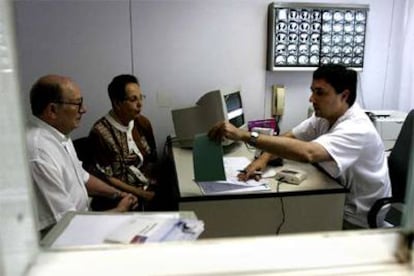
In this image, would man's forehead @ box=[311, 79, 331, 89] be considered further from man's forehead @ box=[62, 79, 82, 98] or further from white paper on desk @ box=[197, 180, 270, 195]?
man's forehead @ box=[62, 79, 82, 98]

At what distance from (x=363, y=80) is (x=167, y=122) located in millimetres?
1729

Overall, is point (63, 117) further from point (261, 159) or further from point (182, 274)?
point (182, 274)

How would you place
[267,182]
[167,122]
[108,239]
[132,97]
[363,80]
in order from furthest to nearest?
[363,80] < [167,122] < [132,97] < [267,182] < [108,239]

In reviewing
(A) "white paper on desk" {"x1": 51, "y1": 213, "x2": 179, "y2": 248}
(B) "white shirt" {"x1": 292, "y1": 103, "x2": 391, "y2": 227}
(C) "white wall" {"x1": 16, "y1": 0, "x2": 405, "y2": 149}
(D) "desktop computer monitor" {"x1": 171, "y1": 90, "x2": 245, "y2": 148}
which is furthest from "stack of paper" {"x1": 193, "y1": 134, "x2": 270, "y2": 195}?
(C) "white wall" {"x1": 16, "y1": 0, "x2": 405, "y2": 149}

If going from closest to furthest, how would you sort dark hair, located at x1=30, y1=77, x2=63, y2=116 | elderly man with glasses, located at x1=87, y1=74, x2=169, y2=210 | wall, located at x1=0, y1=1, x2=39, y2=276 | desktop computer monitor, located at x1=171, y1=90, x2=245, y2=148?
wall, located at x1=0, y1=1, x2=39, y2=276 < dark hair, located at x1=30, y1=77, x2=63, y2=116 < elderly man with glasses, located at x1=87, y1=74, x2=169, y2=210 < desktop computer monitor, located at x1=171, y1=90, x2=245, y2=148

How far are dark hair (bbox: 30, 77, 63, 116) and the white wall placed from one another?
1.22 meters

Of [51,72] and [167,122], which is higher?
[51,72]

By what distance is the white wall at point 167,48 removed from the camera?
282 centimetres

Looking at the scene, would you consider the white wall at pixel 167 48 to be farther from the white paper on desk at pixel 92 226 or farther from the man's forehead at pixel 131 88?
the white paper on desk at pixel 92 226

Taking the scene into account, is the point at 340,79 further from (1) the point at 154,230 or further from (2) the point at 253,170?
(1) the point at 154,230

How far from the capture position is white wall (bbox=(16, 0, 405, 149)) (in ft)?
9.24

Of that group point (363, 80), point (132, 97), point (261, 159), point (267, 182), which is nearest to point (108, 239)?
point (267, 182)

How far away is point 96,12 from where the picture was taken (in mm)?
2826

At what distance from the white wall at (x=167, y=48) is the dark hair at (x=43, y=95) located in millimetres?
1218
